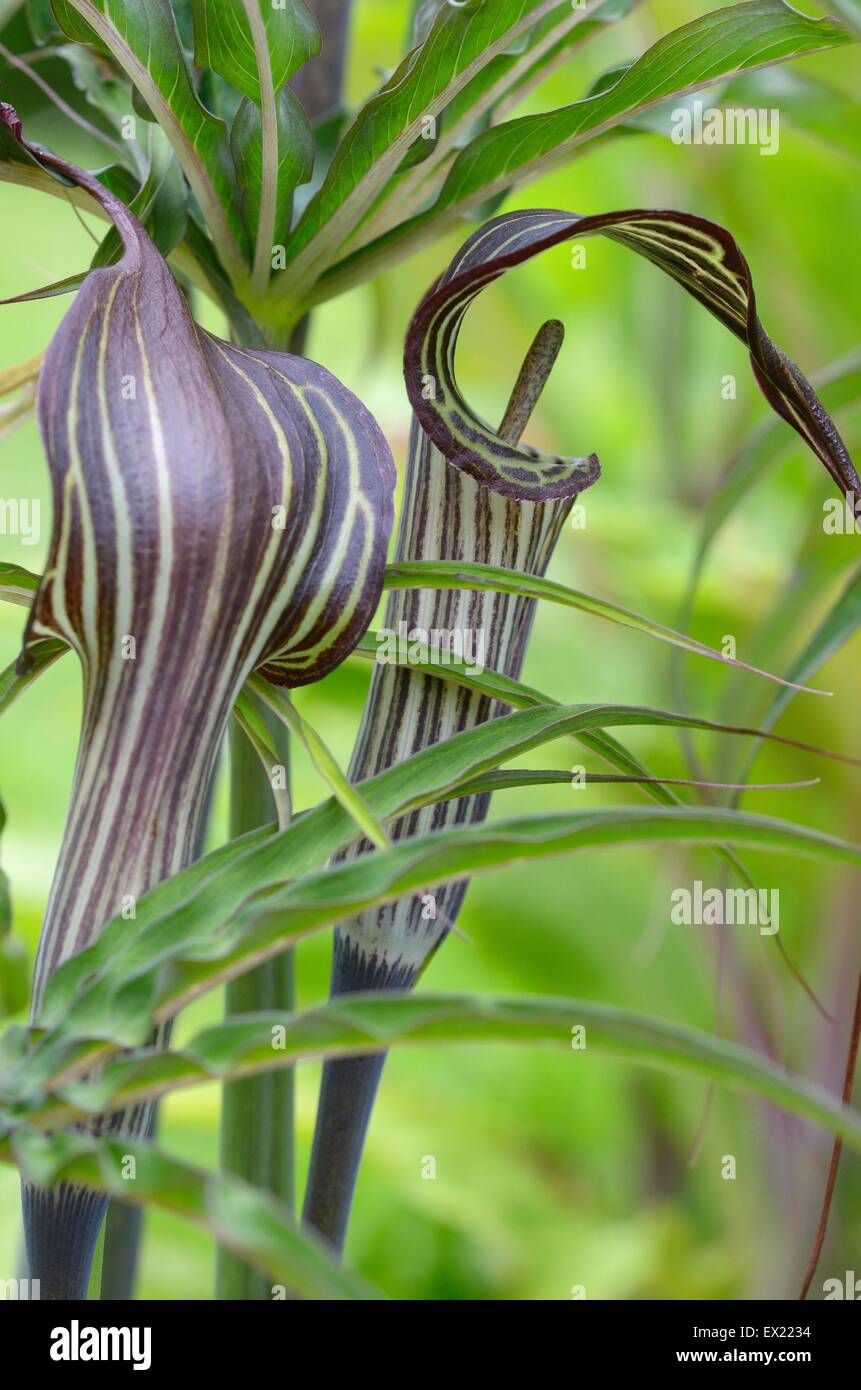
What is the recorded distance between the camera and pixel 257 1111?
0.47 metres

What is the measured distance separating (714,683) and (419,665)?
99cm

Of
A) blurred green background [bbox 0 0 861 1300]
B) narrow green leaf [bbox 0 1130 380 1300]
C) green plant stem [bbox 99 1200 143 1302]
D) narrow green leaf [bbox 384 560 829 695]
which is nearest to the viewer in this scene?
narrow green leaf [bbox 0 1130 380 1300]

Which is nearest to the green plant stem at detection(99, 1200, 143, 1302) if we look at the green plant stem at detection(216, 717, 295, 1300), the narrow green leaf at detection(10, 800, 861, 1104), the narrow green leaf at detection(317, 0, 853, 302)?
the green plant stem at detection(216, 717, 295, 1300)

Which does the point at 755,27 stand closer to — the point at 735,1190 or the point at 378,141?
the point at 378,141

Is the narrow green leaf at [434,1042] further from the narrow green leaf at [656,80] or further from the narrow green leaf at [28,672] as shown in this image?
the narrow green leaf at [656,80]

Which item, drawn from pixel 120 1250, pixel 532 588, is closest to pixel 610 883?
pixel 120 1250

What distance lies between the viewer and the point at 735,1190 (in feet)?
3.85

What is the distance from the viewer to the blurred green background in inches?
42.9

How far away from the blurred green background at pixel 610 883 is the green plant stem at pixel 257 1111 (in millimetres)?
427

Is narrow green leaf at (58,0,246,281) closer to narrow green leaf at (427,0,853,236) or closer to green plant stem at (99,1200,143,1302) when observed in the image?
narrow green leaf at (427,0,853,236)

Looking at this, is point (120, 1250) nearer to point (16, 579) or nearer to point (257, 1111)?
point (257, 1111)

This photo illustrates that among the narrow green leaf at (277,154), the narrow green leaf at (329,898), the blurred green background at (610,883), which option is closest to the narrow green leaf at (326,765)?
the narrow green leaf at (329,898)

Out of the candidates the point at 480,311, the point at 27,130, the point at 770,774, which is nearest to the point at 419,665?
the point at 27,130

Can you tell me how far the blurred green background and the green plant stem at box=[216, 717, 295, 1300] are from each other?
43 centimetres
